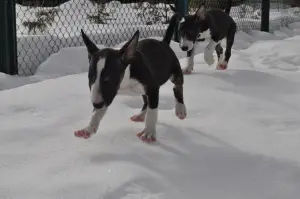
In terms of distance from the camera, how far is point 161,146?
237cm

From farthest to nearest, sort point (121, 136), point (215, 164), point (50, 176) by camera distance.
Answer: point (121, 136)
point (215, 164)
point (50, 176)

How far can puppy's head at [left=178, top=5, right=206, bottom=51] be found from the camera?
4.30 m

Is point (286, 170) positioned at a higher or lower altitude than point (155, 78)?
lower

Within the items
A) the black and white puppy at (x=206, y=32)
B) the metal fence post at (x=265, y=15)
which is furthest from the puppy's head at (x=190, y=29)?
the metal fence post at (x=265, y=15)

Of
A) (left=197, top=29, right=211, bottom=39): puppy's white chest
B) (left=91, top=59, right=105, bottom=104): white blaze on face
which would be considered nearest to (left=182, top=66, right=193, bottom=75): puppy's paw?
(left=197, top=29, right=211, bottom=39): puppy's white chest

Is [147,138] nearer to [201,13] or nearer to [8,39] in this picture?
[201,13]

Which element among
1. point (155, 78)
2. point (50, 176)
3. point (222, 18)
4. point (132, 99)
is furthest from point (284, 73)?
point (50, 176)

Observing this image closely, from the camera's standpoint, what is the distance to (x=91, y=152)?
2221 mm

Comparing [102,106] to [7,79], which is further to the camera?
[7,79]

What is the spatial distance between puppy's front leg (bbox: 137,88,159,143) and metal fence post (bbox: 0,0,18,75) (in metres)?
2.38

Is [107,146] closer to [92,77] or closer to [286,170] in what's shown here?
[92,77]

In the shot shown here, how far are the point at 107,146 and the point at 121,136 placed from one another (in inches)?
7.7

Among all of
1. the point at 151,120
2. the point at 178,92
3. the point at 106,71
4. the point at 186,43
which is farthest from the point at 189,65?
the point at 106,71

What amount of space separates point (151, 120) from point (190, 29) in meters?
2.04
